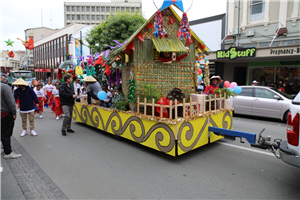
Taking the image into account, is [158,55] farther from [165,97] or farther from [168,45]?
[165,97]

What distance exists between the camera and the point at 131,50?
5.88 meters

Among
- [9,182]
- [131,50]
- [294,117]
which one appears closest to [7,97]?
[9,182]

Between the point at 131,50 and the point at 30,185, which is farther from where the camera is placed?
the point at 131,50

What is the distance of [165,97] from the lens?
17.7 feet

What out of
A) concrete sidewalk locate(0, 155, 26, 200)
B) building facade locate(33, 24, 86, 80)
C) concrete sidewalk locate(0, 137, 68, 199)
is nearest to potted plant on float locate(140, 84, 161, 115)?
concrete sidewalk locate(0, 137, 68, 199)

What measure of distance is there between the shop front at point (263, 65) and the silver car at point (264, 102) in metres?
4.10

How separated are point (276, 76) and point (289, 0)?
4938 millimetres

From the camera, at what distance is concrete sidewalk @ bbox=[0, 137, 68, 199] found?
327 centimetres

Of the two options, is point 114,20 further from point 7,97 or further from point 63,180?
point 63,180

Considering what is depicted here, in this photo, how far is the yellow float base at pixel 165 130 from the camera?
14.3 ft

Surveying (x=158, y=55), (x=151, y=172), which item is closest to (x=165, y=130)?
(x=151, y=172)

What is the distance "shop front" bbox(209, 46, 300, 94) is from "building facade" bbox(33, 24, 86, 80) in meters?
28.8

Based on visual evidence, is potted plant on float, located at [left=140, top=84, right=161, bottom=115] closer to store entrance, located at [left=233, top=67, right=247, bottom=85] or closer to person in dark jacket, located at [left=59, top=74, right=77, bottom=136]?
person in dark jacket, located at [left=59, top=74, right=77, bottom=136]

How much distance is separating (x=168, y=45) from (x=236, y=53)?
9.13 m
